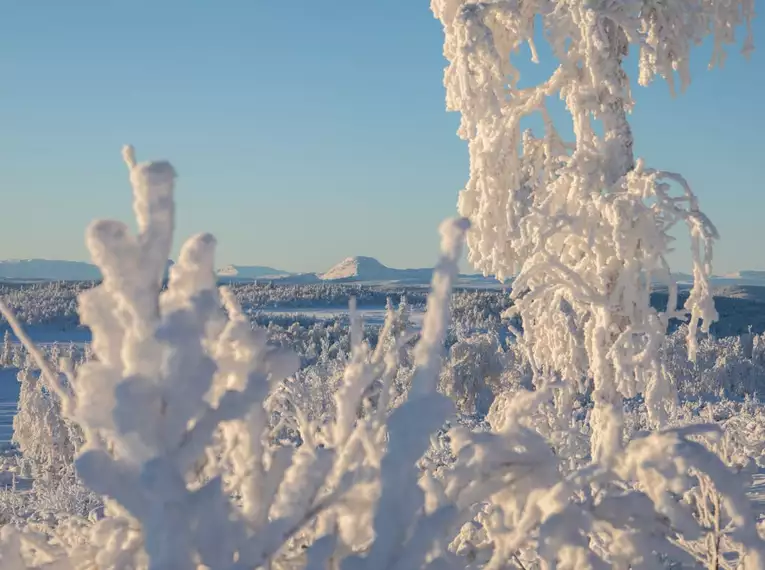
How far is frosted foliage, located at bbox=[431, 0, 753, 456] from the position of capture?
436 cm

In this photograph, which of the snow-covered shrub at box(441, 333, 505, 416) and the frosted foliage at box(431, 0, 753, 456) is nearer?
the frosted foliage at box(431, 0, 753, 456)

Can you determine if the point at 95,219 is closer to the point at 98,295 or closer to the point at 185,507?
the point at 98,295

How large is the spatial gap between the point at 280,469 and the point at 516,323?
36810 mm

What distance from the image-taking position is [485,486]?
1.26m

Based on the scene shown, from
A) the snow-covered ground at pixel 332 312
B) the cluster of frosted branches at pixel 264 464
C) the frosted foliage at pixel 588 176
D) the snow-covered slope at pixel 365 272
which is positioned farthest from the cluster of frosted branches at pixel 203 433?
the snow-covered slope at pixel 365 272

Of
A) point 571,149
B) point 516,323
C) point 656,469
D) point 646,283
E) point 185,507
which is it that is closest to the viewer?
point 185,507

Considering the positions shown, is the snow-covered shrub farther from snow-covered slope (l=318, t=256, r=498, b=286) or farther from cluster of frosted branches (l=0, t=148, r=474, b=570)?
snow-covered slope (l=318, t=256, r=498, b=286)

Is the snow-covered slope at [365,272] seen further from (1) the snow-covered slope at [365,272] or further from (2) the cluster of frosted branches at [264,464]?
(2) the cluster of frosted branches at [264,464]

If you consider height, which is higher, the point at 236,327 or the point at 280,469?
the point at 236,327

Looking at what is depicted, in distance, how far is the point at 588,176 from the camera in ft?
15.2

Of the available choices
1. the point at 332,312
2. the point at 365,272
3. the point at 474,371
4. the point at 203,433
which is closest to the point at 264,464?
the point at 203,433

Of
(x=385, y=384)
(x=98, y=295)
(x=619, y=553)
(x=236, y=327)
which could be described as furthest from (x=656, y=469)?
Answer: (x=98, y=295)

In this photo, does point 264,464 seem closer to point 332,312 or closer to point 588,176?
point 588,176

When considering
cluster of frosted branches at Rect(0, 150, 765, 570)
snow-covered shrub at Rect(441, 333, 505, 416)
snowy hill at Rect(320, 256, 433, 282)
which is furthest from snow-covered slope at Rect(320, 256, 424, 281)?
cluster of frosted branches at Rect(0, 150, 765, 570)
